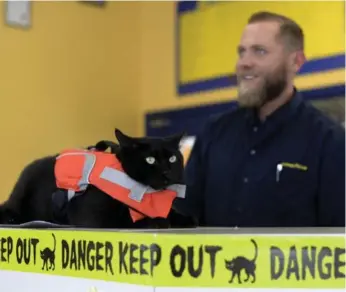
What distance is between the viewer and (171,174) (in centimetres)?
72

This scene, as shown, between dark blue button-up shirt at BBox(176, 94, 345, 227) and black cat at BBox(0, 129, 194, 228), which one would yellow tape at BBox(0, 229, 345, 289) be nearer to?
black cat at BBox(0, 129, 194, 228)

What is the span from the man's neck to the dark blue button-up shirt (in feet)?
0.06

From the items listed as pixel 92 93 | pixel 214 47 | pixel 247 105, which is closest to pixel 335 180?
pixel 247 105

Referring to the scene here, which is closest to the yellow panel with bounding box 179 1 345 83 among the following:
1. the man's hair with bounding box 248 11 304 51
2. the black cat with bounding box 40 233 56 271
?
the man's hair with bounding box 248 11 304 51

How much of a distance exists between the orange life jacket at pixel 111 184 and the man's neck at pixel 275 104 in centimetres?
71

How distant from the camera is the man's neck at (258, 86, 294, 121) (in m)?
1.36

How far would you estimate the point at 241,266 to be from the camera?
443mm

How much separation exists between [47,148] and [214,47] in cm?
67

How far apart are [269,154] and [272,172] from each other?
0.04 meters

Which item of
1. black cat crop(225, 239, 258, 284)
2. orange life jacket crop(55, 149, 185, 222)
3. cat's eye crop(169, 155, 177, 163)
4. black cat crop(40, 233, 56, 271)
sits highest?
cat's eye crop(169, 155, 177, 163)

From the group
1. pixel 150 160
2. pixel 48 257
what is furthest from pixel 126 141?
pixel 48 257

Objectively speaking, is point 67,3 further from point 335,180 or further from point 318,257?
point 318,257

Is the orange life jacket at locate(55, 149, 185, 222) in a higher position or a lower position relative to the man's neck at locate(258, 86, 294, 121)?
lower

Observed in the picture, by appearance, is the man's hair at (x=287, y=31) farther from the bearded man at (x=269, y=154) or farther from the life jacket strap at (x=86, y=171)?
the life jacket strap at (x=86, y=171)
